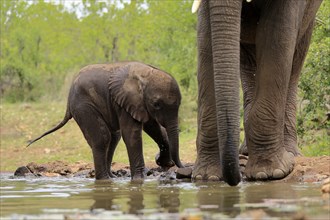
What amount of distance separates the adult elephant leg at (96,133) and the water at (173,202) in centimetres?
276

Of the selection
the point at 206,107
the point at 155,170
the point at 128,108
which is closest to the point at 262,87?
the point at 206,107

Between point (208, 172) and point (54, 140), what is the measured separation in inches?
448

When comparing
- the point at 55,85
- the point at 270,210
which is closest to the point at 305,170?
the point at 270,210

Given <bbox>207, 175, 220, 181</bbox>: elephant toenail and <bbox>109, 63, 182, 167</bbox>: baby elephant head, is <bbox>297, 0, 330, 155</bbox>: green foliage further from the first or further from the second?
<bbox>207, 175, 220, 181</bbox>: elephant toenail

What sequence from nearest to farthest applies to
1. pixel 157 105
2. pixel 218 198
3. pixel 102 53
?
pixel 218 198 < pixel 157 105 < pixel 102 53

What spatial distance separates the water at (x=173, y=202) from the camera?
4336 mm

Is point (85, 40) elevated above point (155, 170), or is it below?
above

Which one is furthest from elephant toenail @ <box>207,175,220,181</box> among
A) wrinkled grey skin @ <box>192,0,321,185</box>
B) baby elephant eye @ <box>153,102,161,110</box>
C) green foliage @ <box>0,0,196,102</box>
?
green foliage @ <box>0,0,196,102</box>

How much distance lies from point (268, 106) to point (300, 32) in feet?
4.43

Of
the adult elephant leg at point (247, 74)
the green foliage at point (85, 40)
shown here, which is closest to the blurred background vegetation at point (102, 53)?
the green foliage at point (85, 40)

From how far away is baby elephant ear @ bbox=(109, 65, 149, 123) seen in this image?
9.12 meters

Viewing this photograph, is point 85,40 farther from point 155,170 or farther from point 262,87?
point 262,87

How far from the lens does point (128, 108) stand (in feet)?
30.1

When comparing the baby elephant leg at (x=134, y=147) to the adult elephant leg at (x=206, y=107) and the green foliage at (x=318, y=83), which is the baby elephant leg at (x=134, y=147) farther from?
the green foliage at (x=318, y=83)
